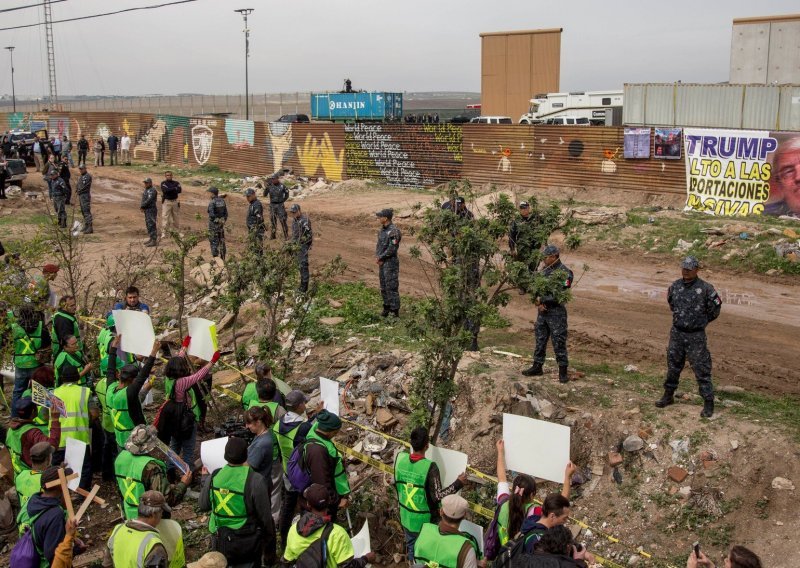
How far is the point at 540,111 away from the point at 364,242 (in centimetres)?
1782

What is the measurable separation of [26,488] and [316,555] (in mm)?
2952

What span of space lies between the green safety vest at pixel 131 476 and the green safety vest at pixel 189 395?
6.02ft

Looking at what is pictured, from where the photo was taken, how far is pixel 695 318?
29.1ft

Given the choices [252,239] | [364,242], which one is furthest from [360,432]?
[364,242]

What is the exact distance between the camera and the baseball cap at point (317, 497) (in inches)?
225

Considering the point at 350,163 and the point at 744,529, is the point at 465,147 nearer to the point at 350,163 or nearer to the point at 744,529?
the point at 350,163

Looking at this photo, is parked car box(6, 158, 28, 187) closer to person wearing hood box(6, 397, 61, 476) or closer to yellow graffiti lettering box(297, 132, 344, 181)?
yellow graffiti lettering box(297, 132, 344, 181)

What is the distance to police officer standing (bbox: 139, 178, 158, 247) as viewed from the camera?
20.3 m

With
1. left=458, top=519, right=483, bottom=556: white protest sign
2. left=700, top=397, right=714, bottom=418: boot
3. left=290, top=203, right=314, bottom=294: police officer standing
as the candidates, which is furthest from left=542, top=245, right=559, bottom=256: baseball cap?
left=290, top=203, right=314, bottom=294: police officer standing

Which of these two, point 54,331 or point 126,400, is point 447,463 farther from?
point 54,331

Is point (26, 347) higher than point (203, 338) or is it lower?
lower

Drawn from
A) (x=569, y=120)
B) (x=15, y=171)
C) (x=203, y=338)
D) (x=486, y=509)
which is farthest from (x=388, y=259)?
(x=15, y=171)

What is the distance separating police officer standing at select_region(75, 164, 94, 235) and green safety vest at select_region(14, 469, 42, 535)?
16.5m

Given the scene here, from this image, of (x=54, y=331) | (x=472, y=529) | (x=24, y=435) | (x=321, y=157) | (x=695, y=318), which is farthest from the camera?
(x=321, y=157)
